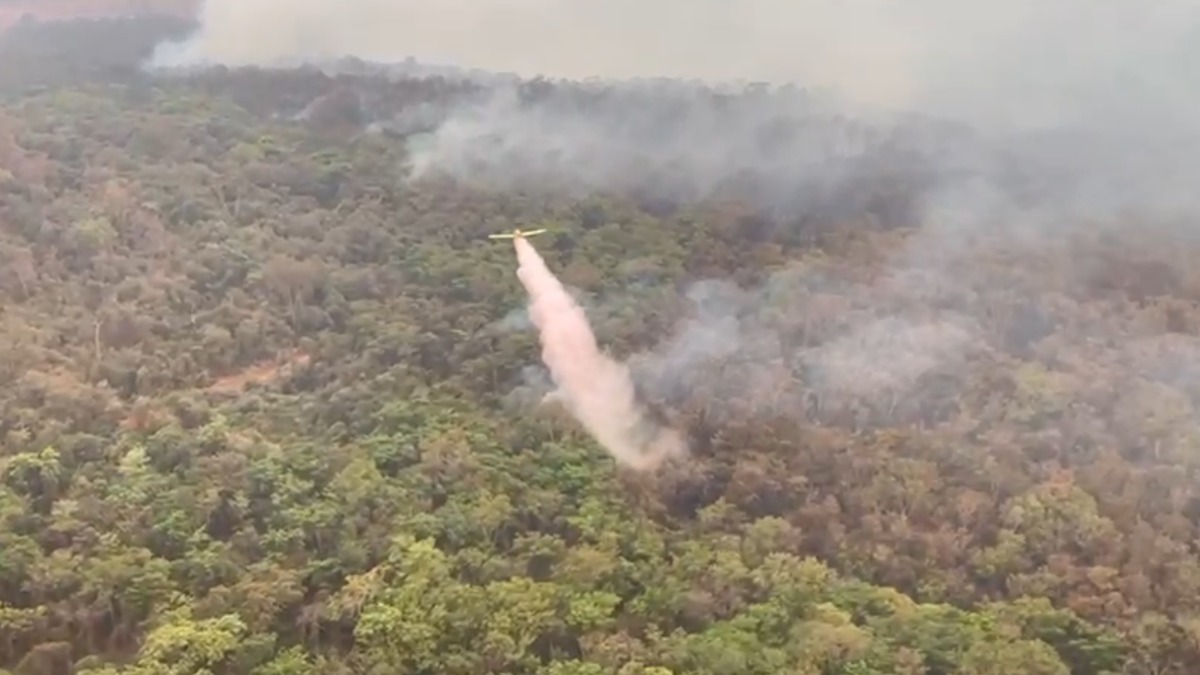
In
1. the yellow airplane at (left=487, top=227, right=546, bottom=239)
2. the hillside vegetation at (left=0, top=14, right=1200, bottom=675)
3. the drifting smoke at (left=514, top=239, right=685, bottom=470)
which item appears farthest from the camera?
the yellow airplane at (left=487, top=227, right=546, bottom=239)

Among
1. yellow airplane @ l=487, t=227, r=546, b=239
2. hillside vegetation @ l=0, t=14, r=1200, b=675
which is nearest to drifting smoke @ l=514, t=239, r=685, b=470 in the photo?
hillside vegetation @ l=0, t=14, r=1200, b=675

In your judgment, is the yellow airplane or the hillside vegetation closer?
the hillside vegetation

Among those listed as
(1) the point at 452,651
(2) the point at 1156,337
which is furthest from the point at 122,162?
(2) the point at 1156,337

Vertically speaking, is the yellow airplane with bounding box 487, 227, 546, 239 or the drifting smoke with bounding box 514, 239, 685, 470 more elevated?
the yellow airplane with bounding box 487, 227, 546, 239

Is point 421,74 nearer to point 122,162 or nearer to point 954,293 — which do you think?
point 122,162

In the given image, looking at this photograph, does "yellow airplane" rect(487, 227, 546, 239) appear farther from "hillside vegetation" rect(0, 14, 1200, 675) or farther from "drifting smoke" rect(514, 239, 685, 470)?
"drifting smoke" rect(514, 239, 685, 470)

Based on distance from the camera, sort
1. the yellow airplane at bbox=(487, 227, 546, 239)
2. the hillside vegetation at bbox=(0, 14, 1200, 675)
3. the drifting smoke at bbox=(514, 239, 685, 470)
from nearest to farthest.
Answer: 1. the hillside vegetation at bbox=(0, 14, 1200, 675)
2. the drifting smoke at bbox=(514, 239, 685, 470)
3. the yellow airplane at bbox=(487, 227, 546, 239)
